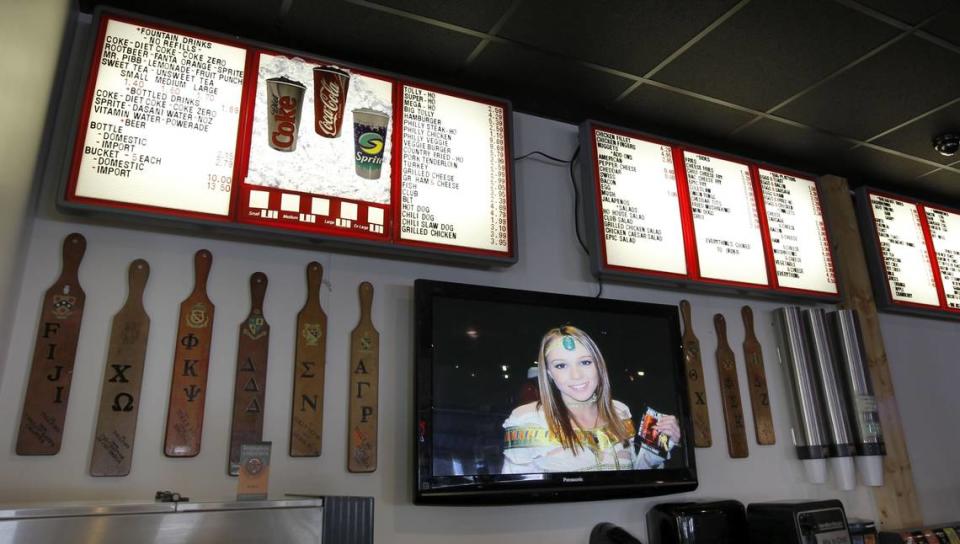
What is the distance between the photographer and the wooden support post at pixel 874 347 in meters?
3.00

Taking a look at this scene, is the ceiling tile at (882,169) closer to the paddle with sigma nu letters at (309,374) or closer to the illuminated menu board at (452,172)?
the illuminated menu board at (452,172)

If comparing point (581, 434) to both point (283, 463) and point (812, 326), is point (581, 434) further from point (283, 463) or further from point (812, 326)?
point (812, 326)

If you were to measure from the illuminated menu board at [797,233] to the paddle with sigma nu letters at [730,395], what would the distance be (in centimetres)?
44

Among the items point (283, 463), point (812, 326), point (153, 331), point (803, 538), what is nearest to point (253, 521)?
point (283, 463)

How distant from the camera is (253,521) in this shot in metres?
1.33

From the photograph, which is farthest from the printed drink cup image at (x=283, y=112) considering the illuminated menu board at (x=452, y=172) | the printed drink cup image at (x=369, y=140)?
the illuminated menu board at (x=452, y=172)

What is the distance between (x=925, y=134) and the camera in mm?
3287

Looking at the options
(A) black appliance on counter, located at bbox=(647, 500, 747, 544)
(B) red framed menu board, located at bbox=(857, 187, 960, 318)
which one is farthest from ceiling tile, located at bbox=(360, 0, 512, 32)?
(B) red framed menu board, located at bbox=(857, 187, 960, 318)

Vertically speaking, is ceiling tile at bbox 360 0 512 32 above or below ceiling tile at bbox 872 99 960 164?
below

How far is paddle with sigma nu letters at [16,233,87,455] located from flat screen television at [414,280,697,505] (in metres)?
1.04

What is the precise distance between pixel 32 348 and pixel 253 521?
0.99 meters

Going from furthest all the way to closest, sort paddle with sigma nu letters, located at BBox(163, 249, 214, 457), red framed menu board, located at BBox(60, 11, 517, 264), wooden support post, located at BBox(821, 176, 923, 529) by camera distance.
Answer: wooden support post, located at BBox(821, 176, 923, 529)
red framed menu board, located at BBox(60, 11, 517, 264)
paddle with sigma nu letters, located at BBox(163, 249, 214, 457)

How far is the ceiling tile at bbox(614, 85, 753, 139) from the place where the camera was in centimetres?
294

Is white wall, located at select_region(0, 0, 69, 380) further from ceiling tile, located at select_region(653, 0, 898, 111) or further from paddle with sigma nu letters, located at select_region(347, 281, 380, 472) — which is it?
ceiling tile, located at select_region(653, 0, 898, 111)
